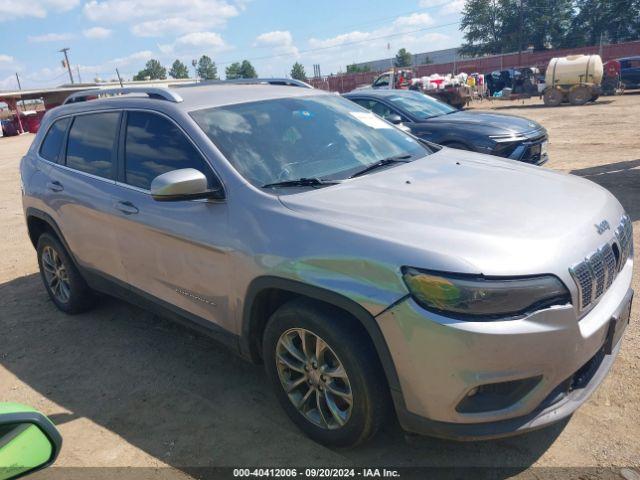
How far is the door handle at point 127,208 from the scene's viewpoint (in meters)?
3.55

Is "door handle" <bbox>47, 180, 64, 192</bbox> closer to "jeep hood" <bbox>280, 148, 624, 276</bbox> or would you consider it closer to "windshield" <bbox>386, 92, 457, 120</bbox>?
"jeep hood" <bbox>280, 148, 624, 276</bbox>

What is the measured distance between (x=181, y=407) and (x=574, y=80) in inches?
1076

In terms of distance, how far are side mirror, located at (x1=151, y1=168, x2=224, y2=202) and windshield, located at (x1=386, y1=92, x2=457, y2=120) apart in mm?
6484

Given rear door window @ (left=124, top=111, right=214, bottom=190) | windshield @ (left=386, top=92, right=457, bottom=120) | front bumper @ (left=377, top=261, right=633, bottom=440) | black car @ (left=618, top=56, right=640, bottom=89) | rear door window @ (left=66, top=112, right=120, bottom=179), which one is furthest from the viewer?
black car @ (left=618, top=56, right=640, bottom=89)

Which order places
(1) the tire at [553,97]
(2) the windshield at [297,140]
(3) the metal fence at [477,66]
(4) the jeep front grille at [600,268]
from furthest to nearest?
(3) the metal fence at [477,66] < (1) the tire at [553,97] < (2) the windshield at [297,140] < (4) the jeep front grille at [600,268]

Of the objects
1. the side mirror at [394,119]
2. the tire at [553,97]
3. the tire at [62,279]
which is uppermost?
the side mirror at [394,119]

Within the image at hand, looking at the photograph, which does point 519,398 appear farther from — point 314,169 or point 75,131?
point 75,131

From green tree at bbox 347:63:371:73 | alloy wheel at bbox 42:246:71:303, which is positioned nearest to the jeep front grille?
alloy wheel at bbox 42:246:71:303

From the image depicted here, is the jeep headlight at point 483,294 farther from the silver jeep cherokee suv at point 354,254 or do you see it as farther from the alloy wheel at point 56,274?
the alloy wheel at point 56,274

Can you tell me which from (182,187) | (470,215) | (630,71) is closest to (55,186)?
(182,187)

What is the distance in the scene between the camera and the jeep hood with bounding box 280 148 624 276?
2250 mm

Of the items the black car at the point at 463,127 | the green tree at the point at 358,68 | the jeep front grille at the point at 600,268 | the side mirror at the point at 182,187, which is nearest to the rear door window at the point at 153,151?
the side mirror at the point at 182,187

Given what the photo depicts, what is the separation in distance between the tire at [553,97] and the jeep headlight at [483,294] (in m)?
27.2

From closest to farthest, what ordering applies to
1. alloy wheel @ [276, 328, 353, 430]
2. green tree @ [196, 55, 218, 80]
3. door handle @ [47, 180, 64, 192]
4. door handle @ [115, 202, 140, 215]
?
alloy wheel @ [276, 328, 353, 430], door handle @ [115, 202, 140, 215], door handle @ [47, 180, 64, 192], green tree @ [196, 55, 218, 80]
